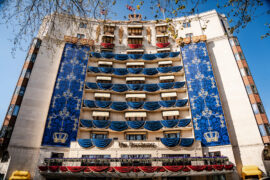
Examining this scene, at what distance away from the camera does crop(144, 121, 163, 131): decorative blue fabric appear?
28.4m

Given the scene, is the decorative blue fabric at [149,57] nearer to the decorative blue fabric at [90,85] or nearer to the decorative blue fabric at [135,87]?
the decorative blue fabric at [135,87]

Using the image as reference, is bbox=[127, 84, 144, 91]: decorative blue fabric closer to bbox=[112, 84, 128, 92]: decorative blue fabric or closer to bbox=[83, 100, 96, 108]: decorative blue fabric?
bbox=[112, 84, 128, 92]: decorative blue fabric

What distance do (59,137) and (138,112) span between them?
13836 millimetres

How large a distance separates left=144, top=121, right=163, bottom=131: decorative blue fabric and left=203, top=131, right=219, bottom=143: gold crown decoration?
7.41 meters

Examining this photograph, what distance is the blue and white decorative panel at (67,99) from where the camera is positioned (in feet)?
86.4

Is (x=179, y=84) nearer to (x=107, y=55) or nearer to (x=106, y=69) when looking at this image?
(x=106, y=69)

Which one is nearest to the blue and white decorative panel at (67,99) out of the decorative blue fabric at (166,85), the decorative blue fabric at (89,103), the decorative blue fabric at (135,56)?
the decorative blue fabric at (89,103)

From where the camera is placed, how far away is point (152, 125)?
1127 inches

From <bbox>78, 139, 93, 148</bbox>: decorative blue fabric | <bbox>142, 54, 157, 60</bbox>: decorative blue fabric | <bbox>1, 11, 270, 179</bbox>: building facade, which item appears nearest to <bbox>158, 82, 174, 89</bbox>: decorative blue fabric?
<bbox>1, 11, 270, 179</bbox>: building facade

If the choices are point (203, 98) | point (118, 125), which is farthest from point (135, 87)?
point (203, 98)

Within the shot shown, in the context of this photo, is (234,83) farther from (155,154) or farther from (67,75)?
(67,75)

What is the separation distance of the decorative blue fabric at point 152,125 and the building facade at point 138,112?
0.57 ft

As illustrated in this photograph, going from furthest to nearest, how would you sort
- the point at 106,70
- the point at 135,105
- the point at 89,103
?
the point at 106,70
the point at 135,105
the point at 89,103

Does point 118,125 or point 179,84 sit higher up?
point 179,84
